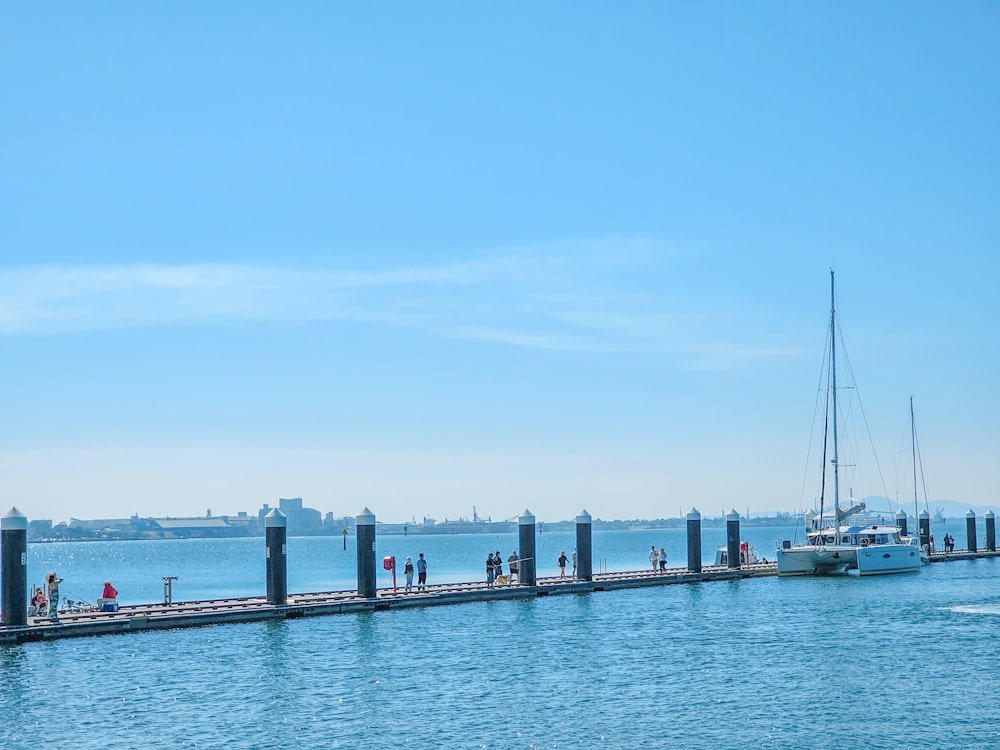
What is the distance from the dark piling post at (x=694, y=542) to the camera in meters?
62.6

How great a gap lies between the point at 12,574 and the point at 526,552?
22043mm

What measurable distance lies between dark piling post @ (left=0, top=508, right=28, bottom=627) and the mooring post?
1290 cm

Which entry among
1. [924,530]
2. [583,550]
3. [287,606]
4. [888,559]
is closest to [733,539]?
[888,559]

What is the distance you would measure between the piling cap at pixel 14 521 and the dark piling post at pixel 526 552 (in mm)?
20409

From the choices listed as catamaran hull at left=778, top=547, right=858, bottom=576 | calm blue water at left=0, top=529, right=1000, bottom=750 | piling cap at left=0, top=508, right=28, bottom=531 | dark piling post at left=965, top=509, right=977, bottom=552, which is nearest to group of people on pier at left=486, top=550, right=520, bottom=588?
calm blue water at left=0, top=529, right=1000, bottom=750

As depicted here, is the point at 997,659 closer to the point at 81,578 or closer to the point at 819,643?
the point at 819,643

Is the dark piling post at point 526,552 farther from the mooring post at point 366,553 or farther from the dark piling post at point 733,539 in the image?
the dark piling post at point 733,539

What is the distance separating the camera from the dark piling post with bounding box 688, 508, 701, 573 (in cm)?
6262

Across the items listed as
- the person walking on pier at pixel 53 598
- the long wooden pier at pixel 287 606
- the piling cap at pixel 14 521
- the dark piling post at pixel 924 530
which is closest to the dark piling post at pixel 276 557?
the long wooden pier at pixel 287 606

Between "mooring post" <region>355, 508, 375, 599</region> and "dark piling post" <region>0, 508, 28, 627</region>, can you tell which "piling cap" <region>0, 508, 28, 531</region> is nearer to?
"dark piling post" <region>0, 508, 28, 627</region>

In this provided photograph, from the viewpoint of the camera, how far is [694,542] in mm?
63812

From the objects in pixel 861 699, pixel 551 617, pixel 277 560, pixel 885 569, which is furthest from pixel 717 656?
pixel 885 569

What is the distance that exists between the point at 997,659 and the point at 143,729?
2432 cm

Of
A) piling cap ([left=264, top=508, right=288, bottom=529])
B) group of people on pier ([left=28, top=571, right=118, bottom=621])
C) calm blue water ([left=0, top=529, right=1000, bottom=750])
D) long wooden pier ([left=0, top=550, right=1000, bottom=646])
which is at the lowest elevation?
calm blue water ([left=0, top=529, right=1000, bottom=750])
